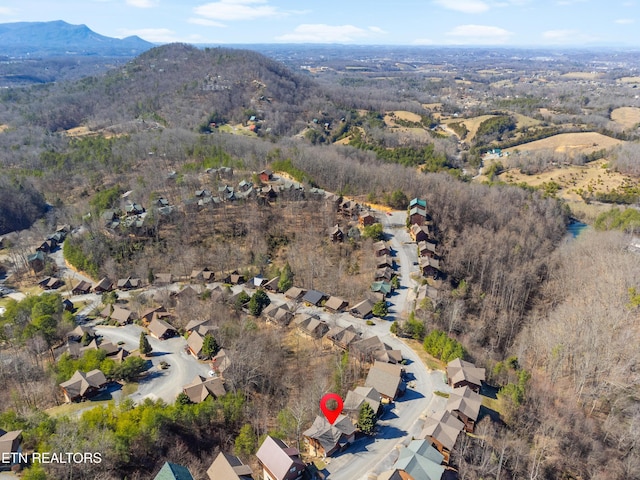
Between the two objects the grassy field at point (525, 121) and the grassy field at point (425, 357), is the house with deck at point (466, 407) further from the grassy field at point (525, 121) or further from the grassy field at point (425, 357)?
the grassy field at point (525, 121)

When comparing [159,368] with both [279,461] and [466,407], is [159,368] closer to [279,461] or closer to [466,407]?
[279,461]

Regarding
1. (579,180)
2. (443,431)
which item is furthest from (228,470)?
(579,180)

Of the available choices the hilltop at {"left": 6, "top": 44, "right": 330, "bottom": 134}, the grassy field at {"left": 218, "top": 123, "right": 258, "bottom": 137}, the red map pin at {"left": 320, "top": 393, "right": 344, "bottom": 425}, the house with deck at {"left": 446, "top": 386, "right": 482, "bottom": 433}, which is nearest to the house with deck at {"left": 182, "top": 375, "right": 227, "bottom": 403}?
the red map pin at {"left": 320, "top": 393, "right": 344, "bottom": 425}

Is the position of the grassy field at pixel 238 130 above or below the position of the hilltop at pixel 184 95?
below

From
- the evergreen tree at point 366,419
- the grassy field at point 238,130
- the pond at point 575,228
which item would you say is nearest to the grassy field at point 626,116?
the pond at point 575,228

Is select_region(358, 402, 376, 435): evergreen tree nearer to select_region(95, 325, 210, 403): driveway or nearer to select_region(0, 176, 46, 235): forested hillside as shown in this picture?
select_region(95, 325, 210, 403): driveway
